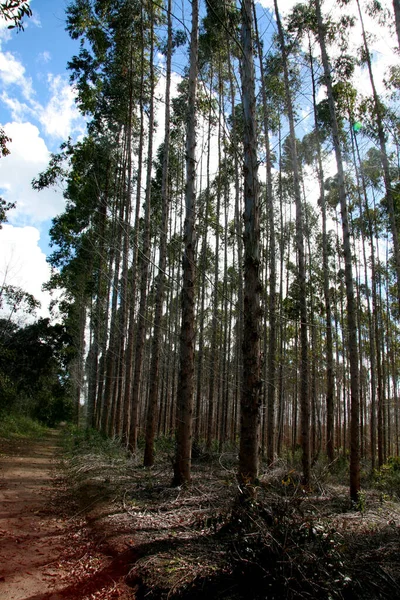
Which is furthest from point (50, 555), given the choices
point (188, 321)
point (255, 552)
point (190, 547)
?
point (188, 321)

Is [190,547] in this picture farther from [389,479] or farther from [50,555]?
[389,479]

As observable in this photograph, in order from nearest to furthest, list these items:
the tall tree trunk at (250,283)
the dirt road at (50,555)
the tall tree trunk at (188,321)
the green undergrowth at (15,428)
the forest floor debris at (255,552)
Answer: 1. the forest floor debris at (255,552)
2. the dirt road at (50,555)
3. the tall tree trunk at (250,283)
4. the tall tree trunk at (188,321)
5. the green undergrowth at (15,428)

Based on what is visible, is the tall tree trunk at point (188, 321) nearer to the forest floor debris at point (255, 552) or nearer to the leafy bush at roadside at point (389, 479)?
the forest floor debris at point (255, 552)

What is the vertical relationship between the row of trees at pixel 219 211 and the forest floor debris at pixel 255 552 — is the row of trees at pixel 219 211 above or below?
above

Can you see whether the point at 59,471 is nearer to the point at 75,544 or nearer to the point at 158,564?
the point at 75,544

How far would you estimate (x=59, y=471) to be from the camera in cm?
948

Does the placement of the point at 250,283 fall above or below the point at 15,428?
above

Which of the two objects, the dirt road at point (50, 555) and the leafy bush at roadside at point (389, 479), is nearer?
the dirt road at point (50, 555)

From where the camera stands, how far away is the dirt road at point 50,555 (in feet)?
10.6

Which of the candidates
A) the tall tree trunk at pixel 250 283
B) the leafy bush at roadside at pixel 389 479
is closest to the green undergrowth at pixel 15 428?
the leafy bush at roadside at pixel 389 479

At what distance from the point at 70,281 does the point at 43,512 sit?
18538 millimetres

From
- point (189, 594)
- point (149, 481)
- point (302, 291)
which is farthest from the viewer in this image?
point (302, 291)

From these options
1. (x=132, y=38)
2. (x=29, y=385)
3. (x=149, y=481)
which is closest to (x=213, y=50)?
(x=132, y=38)

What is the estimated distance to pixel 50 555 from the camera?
3998 millimetres
